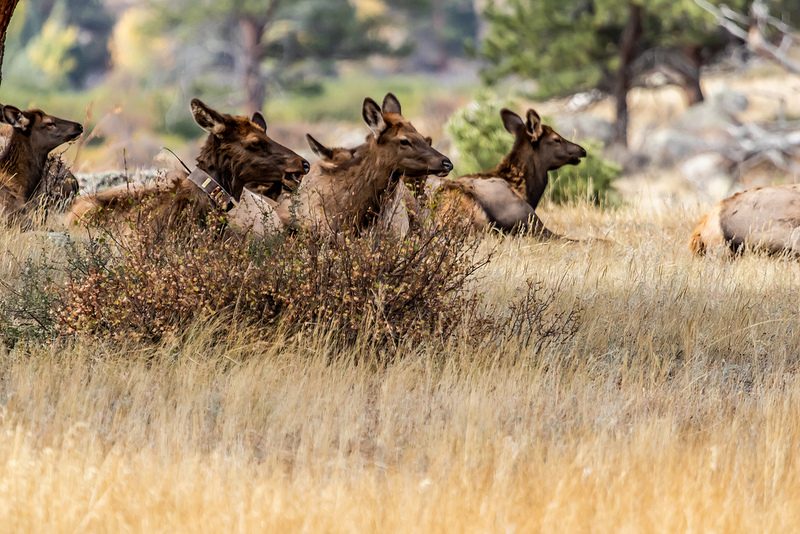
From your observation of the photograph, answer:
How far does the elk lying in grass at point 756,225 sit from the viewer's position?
33.7 feet

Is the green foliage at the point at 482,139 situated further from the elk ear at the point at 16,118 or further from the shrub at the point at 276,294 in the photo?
the shrub at the point at 276,294

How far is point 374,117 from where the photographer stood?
28.6 ft

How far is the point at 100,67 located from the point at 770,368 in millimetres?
73985

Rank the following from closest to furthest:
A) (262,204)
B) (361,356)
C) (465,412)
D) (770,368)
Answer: (465,412) → (361,356) → (770,368) → (262,204)

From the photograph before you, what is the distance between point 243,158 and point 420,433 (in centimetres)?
383

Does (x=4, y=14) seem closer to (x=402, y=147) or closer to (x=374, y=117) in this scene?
(x=374, y=117)

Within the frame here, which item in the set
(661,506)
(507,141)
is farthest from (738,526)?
(507,141)

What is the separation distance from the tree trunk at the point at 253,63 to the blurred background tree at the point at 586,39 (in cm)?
1632

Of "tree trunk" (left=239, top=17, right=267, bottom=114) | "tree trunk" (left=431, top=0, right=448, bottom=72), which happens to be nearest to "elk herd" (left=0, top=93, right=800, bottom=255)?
"tree trunk" (left=239, top=17, right=267, bottom=114)

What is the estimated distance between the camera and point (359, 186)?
886 cm

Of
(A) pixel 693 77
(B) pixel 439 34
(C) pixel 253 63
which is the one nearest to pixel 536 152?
(A) pixel 693 77

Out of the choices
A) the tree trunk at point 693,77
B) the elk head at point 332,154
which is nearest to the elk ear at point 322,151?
the elk head at point 332,154

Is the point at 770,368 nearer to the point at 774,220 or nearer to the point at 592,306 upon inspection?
the point at 592,306

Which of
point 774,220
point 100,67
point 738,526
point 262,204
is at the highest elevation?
point 100,67
